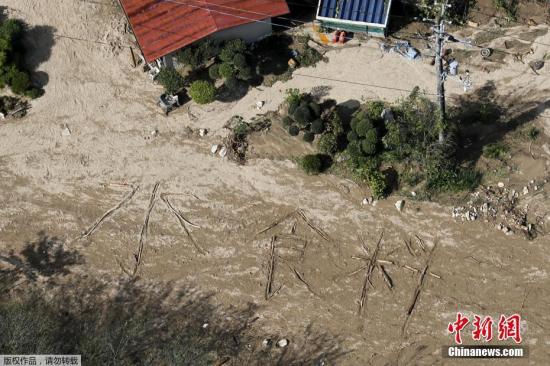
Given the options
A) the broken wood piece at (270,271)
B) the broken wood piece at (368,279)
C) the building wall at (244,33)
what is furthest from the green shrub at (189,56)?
the broken wood piece at (368,279)

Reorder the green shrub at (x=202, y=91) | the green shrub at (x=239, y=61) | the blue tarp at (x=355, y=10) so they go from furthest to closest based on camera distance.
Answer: the blue tarp at (x=355, y=10) → the green shrub at (x=202, y=91) → the green shrub at (x=239, y=61)

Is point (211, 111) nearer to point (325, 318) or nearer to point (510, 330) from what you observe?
point (325, 318)

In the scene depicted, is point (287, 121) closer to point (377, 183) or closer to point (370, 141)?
point (370, 141)

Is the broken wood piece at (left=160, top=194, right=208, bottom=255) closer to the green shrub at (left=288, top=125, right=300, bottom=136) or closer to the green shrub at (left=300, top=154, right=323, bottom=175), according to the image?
the green shrub at (left=300, top=154, right=323, bottom=175)

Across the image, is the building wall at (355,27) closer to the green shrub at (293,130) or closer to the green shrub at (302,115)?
the green shrub at (302,115)
